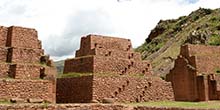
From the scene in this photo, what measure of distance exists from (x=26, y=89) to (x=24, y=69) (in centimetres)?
134

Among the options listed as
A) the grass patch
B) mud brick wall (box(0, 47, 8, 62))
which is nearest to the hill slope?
the grass patch

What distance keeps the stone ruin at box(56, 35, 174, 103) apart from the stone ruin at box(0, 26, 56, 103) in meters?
2.66

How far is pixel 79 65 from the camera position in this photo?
75.9 feet

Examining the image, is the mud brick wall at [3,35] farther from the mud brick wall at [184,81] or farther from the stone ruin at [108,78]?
the mud brick wall at [184,81]

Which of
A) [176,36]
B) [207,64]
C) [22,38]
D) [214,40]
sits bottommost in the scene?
[207,64]

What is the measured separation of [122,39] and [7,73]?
10286 millimetres

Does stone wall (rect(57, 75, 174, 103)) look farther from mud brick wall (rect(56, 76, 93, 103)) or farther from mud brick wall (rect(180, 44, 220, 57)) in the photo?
mud brick wall (rect(180, 44, 220, 57))

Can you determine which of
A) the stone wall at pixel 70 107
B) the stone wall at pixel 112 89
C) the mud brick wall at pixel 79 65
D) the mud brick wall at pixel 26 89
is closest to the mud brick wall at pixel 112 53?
the mud brick wall at pixel 79 65

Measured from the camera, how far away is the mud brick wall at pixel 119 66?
22039 mm

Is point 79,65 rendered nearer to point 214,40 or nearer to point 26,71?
point 26,71

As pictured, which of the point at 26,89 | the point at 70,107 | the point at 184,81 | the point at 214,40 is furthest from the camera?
the point at 214,40

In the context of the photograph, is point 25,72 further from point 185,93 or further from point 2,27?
point 185,93

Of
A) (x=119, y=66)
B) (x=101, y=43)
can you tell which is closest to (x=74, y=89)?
(x=119, y=66)

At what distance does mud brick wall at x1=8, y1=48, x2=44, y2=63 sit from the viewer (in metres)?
18.9
